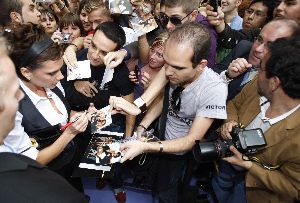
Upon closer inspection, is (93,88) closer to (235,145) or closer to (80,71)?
(80,71)

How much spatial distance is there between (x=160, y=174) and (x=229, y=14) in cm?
283

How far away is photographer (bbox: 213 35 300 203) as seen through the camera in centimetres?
173

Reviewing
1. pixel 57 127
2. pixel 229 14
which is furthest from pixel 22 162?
pixel 229 14

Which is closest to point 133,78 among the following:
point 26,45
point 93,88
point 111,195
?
point 93,88

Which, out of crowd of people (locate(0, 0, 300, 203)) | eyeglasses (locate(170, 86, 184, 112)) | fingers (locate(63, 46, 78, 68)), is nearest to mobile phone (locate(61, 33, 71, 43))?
crowd of people (locate(0, 0, 300, 203))

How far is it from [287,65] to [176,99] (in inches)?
32.9

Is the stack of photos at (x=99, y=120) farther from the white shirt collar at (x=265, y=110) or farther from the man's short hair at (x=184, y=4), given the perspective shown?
the man's short hair at (x=184, y=4)

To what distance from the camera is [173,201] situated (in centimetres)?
253

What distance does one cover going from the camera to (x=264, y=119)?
1.95 m

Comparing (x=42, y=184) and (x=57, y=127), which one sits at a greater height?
(x=42, y=184)

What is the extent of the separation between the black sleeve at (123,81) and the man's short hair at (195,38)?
902 millimetres

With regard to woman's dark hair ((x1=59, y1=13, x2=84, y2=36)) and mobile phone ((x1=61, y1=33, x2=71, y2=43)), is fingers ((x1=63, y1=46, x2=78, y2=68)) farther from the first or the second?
woman's dark hair ((x1=59, y1=13, x2=84, y2=36))

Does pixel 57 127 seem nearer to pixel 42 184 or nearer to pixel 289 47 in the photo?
pixel 42 184

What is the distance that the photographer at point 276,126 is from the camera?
173 cm
